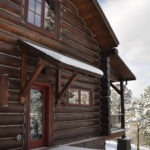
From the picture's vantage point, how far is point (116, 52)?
30.6 feet

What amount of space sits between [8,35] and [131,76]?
7941 millimetres

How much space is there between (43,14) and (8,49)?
2089mm

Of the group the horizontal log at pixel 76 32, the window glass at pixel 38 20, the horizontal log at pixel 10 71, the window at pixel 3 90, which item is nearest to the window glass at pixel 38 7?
the window glass at pixel 38 20

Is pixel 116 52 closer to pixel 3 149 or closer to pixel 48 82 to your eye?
pixel 48 82

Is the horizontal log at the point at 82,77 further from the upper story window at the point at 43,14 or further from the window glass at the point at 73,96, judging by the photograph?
the upper story window at the point at 43,14

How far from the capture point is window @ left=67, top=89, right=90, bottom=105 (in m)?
7.75

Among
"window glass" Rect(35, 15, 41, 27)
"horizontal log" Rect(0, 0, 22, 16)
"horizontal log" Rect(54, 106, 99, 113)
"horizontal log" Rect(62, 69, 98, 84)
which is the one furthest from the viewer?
"horizontal log" Rect(62, 69, 98, 84)

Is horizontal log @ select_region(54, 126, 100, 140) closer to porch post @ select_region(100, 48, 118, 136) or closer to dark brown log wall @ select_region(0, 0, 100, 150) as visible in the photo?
dark brown log wall @ select_region(0, 0, 100, 150)

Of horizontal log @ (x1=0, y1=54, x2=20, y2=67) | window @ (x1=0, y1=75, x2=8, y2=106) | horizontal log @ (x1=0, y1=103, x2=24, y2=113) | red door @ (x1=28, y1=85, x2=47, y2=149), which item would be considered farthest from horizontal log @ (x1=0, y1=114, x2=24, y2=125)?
horizontal log @ (x1=0, y1=54, x2=20, y2=67)

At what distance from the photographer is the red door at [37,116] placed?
6.00 m

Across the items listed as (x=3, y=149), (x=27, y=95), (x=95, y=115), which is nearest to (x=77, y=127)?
(x=95, y=115)

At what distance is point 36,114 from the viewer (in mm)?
6273

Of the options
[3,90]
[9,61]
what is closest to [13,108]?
[3,90]

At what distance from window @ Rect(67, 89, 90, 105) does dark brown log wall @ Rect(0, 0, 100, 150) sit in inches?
9.3
